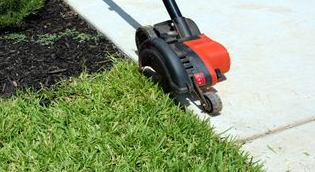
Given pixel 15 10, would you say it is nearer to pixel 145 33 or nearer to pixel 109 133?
pixel 145 33

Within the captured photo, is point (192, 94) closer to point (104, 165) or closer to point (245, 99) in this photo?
point (245, 99)

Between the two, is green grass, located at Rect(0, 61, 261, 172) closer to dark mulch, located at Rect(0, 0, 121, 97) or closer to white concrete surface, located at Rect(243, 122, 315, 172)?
white concrete surface, located at Rect(243, 122, 315, 172)

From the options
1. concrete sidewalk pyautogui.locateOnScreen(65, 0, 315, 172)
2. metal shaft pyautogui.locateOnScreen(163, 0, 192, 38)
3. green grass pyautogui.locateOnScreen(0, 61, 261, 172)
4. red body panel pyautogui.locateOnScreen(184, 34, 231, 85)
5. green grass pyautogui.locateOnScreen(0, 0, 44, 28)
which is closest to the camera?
green grass pyautogui.locateOnScreen(0, 61, 261, 172)

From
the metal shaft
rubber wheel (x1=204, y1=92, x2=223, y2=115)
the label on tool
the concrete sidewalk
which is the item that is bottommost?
the concrete sidewalk

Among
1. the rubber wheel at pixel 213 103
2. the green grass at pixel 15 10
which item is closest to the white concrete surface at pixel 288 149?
the rubber wheel at pixel 213 103

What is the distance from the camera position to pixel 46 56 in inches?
142

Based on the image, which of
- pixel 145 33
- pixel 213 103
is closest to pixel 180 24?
pixel 145 33

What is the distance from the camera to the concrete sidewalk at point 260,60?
266cm

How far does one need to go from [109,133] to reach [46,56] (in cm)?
117

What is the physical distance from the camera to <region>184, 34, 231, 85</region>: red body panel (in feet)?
9.21

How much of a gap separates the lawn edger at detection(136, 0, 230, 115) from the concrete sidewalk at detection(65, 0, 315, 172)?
0.64ft

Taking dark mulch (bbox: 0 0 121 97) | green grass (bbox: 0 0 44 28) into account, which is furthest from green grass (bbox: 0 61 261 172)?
green grass (bbox: 0 0 44 28)

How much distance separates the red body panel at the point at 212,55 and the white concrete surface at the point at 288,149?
1.50 feet

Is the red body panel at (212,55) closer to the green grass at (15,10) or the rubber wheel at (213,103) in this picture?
the rubber wheel at (213,103)
